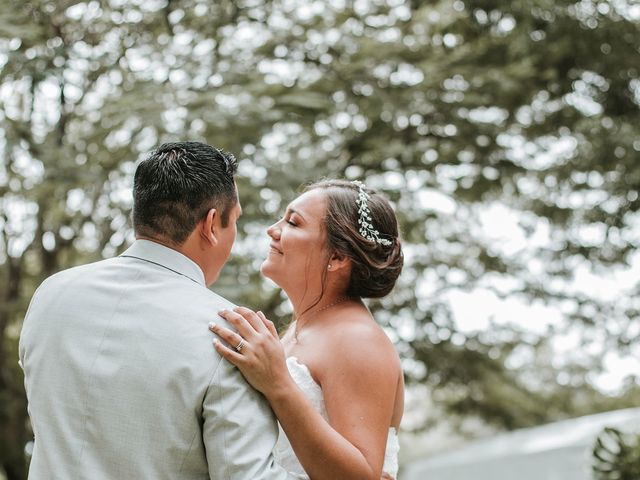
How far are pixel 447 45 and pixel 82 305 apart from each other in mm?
8351

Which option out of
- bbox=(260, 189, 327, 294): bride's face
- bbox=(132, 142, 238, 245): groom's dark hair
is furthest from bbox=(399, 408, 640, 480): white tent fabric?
bbox=(132, 142, 238, 245): groom's dark hair

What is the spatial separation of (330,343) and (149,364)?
33.2 inches

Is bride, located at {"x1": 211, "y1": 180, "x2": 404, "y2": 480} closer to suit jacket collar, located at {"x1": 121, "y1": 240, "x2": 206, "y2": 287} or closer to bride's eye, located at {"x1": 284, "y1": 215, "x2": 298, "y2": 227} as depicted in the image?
bride's eye, located at {"x1": 284, "y1": 215, "x2": 298, "y2": 227}

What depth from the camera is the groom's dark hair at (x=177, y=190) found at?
8.13 feet

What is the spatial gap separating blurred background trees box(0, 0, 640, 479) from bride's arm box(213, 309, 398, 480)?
439 centimetres

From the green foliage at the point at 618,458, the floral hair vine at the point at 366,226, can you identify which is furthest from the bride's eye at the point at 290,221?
the green foliage at the point at 618,458

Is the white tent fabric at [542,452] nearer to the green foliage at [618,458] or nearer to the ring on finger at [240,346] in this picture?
the green foliage at [618,458]

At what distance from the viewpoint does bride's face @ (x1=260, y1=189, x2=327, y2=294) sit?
3240mm

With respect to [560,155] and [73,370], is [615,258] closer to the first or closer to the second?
[560,155]

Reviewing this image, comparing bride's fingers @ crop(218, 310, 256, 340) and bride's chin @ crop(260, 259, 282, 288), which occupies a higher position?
bride's fingers @ crop(218, 310, 256, 340)

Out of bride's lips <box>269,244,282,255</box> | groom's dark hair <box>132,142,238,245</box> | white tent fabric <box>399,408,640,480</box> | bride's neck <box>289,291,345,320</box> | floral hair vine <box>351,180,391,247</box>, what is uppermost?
groom's dark hair <box>132,142,238,245</box>

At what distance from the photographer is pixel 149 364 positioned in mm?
2295

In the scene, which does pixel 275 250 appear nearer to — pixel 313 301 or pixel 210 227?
pixel 313 301

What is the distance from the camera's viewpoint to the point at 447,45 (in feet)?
33.3
